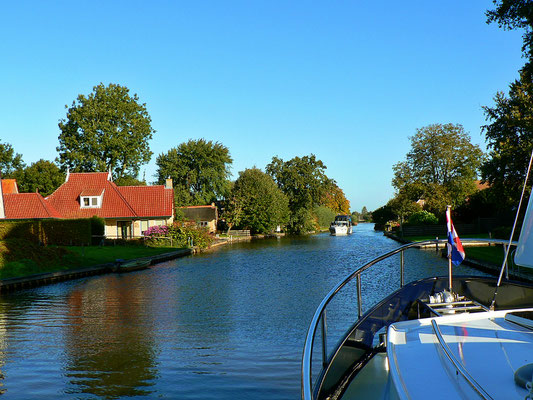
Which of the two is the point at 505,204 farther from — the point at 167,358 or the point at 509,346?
the point at 509,346

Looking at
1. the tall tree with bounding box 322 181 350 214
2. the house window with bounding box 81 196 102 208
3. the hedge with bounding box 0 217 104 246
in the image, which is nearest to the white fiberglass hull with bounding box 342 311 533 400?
the hedge with bounding box 0 217 104 246

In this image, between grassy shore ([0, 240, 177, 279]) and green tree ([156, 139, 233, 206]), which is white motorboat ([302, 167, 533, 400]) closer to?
grassy shore ([0, 240, 177, 279])

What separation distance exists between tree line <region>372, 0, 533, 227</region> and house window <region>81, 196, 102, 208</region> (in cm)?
2959

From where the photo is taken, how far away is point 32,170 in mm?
66375

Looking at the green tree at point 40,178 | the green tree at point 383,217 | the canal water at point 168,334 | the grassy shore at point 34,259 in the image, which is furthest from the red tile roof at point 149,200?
the green tree at point 383,217

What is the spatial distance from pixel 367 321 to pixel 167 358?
515 centimetres

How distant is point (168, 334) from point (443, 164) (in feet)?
158

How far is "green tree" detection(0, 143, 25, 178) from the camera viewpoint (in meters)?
72.7

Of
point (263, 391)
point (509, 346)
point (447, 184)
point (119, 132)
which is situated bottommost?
point (263, 391)

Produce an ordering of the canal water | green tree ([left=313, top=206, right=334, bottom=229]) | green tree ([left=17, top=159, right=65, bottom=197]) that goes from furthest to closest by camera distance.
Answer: green tree ([left=313, top=206, right=334, bottom=229]), green tree ([left=17, top=159, right=65, bottom=197]), the canal water

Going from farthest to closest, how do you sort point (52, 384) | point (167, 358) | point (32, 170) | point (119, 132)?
point (32, 170) → point (119, 132) → point (167, 358) → point (52, 384)

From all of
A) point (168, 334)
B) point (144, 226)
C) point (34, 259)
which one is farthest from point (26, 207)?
point (168, 334)

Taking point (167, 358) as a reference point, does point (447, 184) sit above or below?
above

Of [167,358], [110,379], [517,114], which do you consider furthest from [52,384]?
[517,114]
